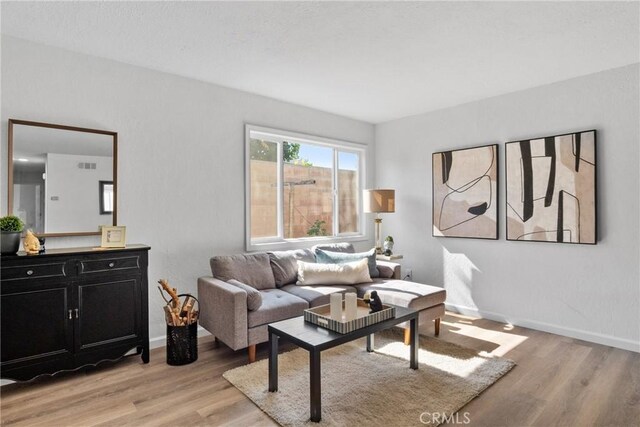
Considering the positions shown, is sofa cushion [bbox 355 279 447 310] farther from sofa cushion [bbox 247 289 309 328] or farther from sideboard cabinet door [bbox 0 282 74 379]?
sideboard cabinet door [bbox 0 282 74 379]

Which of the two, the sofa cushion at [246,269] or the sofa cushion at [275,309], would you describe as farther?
the sofa cushion at [246,269]

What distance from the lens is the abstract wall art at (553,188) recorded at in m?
3.35

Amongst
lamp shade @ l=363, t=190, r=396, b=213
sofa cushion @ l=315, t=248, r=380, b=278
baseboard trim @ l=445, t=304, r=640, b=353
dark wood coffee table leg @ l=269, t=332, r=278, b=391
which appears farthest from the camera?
lamp shade @ l=363, t=190, r=396, b=213

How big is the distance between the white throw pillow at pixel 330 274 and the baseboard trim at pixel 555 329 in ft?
4.65

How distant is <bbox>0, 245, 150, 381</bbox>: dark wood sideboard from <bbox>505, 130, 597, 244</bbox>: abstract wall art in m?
3.67

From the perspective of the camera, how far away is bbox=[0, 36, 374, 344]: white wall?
2760 millimetres

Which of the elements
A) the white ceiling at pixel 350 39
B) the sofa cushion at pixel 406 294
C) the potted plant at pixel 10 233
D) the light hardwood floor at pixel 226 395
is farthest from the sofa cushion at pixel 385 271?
the potted plant at pixel 10 233

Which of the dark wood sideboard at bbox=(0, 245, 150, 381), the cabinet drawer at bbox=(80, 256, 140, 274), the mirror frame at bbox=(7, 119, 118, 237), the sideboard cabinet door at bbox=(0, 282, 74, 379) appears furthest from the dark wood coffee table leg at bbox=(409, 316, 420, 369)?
the mirror frame at bbox=(7, 119, 118, 237)

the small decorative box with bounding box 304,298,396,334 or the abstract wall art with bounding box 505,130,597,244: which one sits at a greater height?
the abstract wall art with bounding box 505,130,597,244

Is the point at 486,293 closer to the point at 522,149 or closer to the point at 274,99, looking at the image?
the point at 522,149

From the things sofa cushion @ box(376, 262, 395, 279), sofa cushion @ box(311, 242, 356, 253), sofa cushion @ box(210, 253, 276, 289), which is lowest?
sofa cushion @ box(376, 262, 395, 279)

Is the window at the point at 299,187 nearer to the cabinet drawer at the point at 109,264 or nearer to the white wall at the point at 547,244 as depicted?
the white wall at the point at 547,244

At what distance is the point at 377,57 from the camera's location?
299 centimetres

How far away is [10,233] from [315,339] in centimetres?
212
